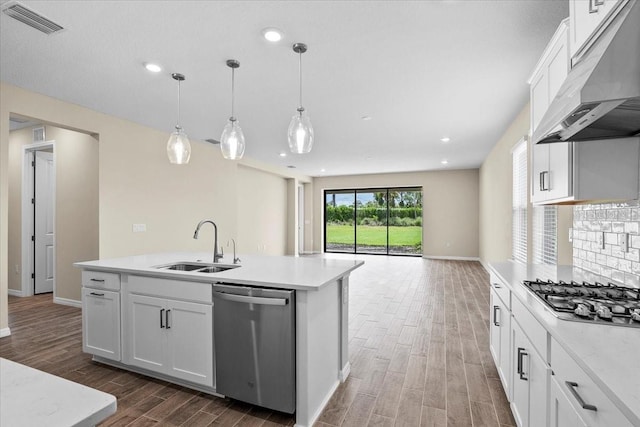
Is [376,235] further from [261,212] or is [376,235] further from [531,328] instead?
[531,328]

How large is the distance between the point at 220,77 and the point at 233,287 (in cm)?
212

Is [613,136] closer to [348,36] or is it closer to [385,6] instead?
[385,6]

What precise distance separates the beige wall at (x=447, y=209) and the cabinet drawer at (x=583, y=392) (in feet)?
28.2

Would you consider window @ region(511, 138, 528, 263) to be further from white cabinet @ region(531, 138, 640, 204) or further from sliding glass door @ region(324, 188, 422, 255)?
sliding glass door @ region(324, 188, 422, 255)

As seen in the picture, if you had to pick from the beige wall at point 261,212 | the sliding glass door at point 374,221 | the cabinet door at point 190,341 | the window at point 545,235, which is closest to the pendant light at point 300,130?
the cabinet door at point 190,341

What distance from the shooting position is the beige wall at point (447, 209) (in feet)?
29.9

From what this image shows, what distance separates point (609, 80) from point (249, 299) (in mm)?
2003

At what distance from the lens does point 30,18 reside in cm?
215

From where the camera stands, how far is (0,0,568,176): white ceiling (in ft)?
6.90

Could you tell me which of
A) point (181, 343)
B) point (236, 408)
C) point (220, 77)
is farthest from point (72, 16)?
point (236, 408)

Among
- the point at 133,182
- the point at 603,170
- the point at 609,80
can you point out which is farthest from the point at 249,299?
the point at 133,182

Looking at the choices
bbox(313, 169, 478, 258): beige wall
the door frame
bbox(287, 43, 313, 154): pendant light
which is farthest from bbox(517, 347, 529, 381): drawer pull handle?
bbox(313, 169, 478, 258): beige wall

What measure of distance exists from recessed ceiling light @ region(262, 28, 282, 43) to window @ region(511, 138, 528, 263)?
3254 millimetres

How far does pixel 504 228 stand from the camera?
525cm
